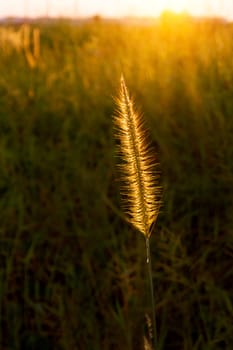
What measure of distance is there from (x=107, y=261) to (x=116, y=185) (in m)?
0.30

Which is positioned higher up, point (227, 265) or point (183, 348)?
point (227, 265)

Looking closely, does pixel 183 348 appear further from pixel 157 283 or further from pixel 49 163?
pixel 49 163

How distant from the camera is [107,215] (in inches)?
72.5

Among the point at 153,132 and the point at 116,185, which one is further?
the point at 153,132

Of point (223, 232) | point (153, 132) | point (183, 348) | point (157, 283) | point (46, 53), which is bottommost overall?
point (183, 348)

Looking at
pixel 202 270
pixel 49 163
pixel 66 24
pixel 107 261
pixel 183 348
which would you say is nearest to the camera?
pixel 183 348

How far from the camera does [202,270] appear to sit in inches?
64.0

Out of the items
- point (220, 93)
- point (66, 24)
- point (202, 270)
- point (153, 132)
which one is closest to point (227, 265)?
point (202, 270)

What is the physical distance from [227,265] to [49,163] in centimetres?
72

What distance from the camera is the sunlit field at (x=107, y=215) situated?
60.5 inches

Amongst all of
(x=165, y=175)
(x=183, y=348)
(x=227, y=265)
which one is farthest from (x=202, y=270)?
(x=165, y=175)

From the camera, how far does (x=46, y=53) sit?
11.8 ft

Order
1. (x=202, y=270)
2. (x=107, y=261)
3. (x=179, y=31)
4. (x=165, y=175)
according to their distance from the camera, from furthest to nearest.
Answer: (x=179, y=31) → (x=165, y=175) → (x=107, y=261) → (x=202, y=270)

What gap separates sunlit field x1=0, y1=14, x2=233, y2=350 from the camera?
1.54 metres
